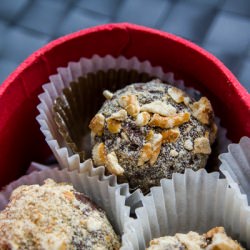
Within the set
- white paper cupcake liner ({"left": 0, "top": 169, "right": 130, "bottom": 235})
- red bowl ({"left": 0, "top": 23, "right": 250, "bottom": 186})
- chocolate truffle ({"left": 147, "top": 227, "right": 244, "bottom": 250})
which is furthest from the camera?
red bowl ({"left": 0, "top": 23, "right": 250, "bottom": 186})

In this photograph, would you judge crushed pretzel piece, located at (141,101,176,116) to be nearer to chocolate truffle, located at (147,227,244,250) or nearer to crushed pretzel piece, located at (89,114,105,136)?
crushed pretzel piece, located at (89,114,105,136)

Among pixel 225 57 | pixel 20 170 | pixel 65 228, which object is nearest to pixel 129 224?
pixel 65 228

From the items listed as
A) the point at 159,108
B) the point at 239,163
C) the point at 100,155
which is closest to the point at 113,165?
the point at 100,155

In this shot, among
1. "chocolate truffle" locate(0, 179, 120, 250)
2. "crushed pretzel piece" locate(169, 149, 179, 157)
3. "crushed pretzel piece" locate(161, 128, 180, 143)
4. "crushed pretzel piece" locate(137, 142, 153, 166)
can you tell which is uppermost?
"crushed pretzel piece" locate(161, 128, 180, 143)

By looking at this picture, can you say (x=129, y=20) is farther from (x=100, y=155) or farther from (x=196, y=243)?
(x=196, y=243)

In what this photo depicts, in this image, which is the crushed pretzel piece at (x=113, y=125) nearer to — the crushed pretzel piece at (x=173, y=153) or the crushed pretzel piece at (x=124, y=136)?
the crushed pretzel piece at (x=124, y=136)

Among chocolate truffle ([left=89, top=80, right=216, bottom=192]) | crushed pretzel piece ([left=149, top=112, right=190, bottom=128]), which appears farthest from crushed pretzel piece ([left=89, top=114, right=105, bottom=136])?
crushed pretzel piece ([left=149, top=112, right=190, bottom=128])

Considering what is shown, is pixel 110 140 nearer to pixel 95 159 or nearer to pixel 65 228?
pixel 95 159
